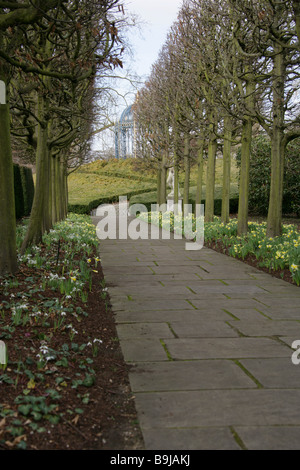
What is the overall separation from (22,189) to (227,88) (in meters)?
12.2

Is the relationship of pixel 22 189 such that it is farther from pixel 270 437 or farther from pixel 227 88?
pixel 270 437

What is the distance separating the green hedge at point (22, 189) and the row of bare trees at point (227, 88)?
21.3 feet

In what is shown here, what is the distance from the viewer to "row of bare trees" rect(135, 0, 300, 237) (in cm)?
859

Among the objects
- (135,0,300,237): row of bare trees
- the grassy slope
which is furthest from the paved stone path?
the grassy slope

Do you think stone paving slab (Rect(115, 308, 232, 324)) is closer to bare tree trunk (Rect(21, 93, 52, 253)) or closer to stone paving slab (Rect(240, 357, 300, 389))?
stone paving slab (Rect(240, 357, 300, 389))

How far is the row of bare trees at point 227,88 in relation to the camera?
859 cm

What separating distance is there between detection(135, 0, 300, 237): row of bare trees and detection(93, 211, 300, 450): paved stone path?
3655mm

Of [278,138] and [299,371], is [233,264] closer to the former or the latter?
[278,138]

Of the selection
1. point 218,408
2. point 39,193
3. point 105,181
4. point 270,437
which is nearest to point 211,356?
point 218,408

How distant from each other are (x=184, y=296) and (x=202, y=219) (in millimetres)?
9312

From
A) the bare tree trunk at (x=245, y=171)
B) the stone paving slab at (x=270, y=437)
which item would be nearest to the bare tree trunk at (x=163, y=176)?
the bare tree trunk at (x=245, y=171)

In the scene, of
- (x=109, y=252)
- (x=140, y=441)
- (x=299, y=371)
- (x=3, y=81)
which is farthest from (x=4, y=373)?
(x=109, y=252)
